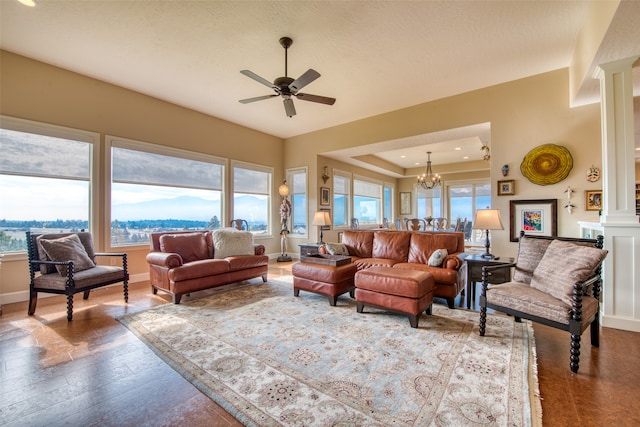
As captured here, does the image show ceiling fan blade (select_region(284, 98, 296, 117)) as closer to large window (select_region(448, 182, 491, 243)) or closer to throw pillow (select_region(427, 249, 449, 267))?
throw pillow (select_region(427, 249, 449, 267))

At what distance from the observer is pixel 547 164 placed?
410 centimetres

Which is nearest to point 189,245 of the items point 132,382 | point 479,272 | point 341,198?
point 132,382

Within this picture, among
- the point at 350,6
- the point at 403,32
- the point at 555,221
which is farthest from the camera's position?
the point at 555,221

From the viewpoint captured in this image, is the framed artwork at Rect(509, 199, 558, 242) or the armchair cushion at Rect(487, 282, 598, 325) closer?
the armchair cushion at Rect(487, 282, 598, 325)

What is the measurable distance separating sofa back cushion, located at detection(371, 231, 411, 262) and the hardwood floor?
1.86 metres

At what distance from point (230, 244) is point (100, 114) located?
2.88m

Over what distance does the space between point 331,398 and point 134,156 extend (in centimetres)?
501

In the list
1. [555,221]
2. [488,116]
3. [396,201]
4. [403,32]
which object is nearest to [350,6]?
[403,32]

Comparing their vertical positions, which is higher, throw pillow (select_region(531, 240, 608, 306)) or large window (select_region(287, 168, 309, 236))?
large window (select_region(287, 168, 309, 236))

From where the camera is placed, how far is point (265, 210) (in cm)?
718

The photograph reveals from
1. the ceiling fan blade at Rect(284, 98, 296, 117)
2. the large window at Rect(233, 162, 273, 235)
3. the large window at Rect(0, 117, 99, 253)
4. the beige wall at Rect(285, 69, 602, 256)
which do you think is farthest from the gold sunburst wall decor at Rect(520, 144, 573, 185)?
the large window at Rect(0, 117, 99, 253)

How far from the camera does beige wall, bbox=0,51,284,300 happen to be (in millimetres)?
3664

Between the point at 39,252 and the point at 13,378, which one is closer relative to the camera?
the point at 13,378

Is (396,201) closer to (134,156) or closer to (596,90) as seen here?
(596,90)
